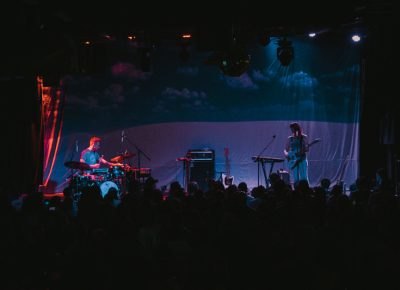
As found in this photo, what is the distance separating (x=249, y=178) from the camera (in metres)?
14.0

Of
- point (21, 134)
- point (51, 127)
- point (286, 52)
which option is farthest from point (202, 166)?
point (21, 134)

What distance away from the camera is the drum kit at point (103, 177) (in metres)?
11.0

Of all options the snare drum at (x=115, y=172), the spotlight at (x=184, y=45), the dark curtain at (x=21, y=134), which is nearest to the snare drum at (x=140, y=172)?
the snare drum at (x=115, y=172)

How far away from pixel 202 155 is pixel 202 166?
11.3 inches

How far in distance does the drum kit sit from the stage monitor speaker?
1.56 m

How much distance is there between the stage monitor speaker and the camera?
12883 mm

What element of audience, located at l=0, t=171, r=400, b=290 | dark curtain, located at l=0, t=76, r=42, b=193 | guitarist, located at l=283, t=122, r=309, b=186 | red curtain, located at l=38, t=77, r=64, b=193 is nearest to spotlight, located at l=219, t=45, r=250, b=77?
guitarist, located at l=283, t=122, r=309, b=186

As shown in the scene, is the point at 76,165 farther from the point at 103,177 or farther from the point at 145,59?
the point at 145,59

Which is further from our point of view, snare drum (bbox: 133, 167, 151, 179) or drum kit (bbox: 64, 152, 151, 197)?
snare drum (bbox: 133, 167, 151, 179)

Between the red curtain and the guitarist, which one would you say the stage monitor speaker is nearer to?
the guitarist

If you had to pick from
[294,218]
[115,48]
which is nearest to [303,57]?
[115,48]

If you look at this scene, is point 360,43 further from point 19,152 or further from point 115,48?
point 19,152

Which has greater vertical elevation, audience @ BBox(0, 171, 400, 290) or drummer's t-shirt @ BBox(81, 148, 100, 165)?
A: drummer's t-shirt @ BBox(81, 148, 100, 165)

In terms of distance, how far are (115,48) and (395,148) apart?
25.7ft
